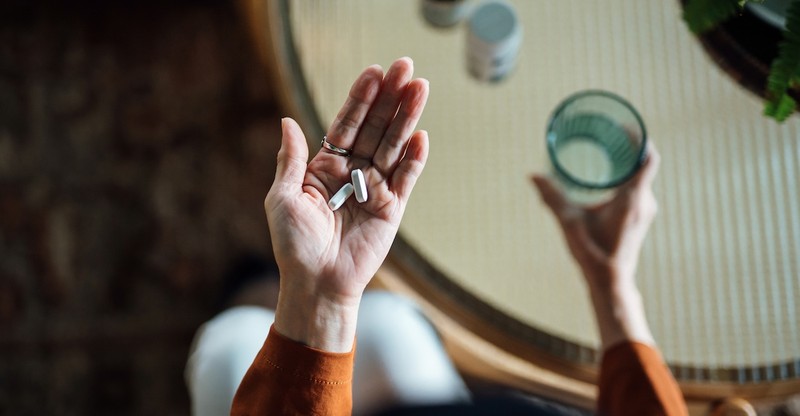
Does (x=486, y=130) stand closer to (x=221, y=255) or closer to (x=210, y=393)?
(x=210, y=393)

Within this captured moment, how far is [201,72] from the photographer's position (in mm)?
1259

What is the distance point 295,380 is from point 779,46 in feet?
1.65

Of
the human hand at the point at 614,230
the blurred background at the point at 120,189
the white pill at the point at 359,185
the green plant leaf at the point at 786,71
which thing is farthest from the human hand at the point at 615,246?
the blurred background at the point at 120,189

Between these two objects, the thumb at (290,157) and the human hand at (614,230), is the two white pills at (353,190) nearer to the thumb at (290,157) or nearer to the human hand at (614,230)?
the thumb at (290,157)

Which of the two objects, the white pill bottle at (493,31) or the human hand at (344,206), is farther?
the white pill bottle at (493,31)

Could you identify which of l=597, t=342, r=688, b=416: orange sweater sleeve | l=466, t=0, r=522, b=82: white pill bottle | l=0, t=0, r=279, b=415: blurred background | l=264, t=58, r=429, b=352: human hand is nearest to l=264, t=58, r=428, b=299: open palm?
l=264, t=58, r=429, b=352: human hand

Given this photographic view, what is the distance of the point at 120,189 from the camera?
124cm

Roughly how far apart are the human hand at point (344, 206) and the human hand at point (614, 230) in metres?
0.24

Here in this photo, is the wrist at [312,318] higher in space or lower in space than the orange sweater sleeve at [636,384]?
higher

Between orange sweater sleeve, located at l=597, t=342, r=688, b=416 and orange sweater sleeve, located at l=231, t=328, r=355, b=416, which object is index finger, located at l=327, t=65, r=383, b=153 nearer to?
orange sweater sleeve, located at l=231, t=328, r=355, b=416

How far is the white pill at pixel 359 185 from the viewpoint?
2.00ft

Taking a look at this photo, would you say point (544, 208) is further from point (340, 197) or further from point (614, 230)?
point (340, 197)

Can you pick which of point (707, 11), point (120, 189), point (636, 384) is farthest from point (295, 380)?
point (120, 189)

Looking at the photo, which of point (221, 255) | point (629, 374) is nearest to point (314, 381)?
point (629, 374)
